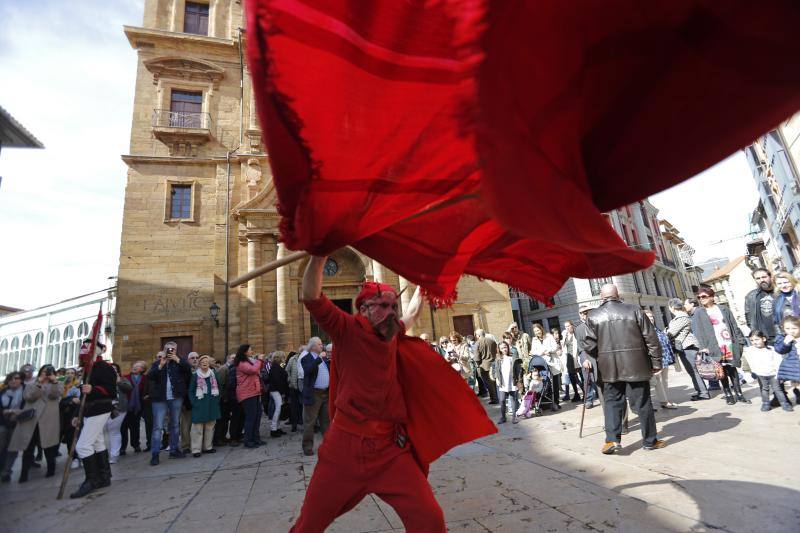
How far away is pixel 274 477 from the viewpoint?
16.6 feet

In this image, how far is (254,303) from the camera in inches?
637

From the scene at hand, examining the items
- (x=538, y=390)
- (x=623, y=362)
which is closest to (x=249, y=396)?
(x=538, y=390)

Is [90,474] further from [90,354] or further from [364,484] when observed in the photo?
[364,484]

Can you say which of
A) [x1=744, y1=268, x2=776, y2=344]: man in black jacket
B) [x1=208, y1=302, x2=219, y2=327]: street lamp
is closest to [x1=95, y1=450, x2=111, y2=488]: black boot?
[x1=744, y1=268, x2=776, y2=344]: man in black jacket

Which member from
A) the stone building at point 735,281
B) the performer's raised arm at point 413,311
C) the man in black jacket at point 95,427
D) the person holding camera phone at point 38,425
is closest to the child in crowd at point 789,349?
the performer's raised arm at point 413,311

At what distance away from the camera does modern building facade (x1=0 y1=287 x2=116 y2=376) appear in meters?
16.2

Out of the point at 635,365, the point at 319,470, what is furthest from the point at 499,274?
the point at 635,365

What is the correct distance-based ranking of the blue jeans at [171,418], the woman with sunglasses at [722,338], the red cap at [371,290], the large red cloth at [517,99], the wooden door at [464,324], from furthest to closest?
the wooden door at [464,324], the blue jeans at [171,418], the woman with sunglasses at [722,338], the red cap at [371,290], the large red cloth at [517,99]

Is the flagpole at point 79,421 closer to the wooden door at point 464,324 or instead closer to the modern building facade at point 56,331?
the modern building facade at point 56,331

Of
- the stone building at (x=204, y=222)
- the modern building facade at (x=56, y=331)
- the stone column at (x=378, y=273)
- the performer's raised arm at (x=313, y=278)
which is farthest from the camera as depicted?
the stone column at (x=378, y=273)

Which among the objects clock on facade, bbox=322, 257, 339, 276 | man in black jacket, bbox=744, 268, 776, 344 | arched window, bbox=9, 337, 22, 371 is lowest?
man in black jacket, bbox=744, 268, 776, 344

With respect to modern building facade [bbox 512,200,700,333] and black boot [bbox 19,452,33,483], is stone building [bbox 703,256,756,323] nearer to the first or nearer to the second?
modern building facade [bbox 512,200,700,333]

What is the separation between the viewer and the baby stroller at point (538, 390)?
761 centimetres

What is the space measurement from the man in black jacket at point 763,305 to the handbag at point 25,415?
11.8 meters
